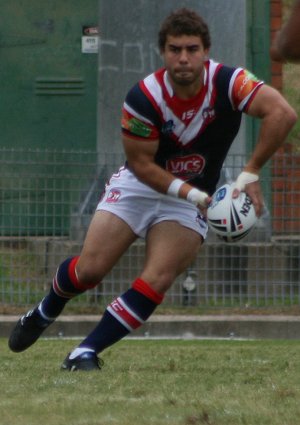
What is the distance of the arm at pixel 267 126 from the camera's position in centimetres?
714

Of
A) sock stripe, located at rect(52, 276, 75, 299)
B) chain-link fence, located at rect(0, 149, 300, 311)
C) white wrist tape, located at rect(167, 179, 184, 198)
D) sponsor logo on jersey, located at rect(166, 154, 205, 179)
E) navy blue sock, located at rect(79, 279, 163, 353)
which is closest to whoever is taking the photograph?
white wrist tape, located at rect(167, 179, 184, 198)

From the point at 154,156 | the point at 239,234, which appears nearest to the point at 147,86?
the point at 154,156

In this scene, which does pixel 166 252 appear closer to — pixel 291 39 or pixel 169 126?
pixel 169 126

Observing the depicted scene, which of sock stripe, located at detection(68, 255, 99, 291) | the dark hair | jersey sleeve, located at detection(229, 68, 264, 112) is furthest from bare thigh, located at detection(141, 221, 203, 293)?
the dark hair

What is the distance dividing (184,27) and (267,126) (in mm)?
696

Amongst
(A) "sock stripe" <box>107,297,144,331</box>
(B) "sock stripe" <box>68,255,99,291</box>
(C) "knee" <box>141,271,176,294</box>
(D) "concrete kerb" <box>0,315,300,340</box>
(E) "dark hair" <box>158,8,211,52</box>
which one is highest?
(E) "dark hair" <box>158,8,211,52</box>

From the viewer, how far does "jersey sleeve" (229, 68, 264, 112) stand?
284 inches

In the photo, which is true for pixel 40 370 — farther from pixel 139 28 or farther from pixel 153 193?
→ pixel 139 28

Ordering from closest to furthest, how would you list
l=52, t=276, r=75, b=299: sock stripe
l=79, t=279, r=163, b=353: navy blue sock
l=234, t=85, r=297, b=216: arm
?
l=234, t=85, r=297, b=216: arm → l=79, t=279, r=163, b=353: navy blue sock → l=52, t=276, r=75, b=299: sock stripe

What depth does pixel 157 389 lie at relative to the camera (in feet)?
21.5

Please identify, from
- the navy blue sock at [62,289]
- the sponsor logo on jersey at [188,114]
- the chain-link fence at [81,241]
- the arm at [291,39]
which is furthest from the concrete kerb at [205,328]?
the arm at [291,39]

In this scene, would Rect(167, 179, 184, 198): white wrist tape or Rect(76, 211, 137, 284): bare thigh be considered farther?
Rect(76, 211, 137, 284): bare thigh

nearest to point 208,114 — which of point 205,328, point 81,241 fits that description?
point 205,328

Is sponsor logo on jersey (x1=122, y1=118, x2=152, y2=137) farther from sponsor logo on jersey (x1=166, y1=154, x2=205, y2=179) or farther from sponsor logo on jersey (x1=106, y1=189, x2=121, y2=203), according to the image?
sponsor logo on jersey (x1=106, y1=189, x2=121, y2=203)
